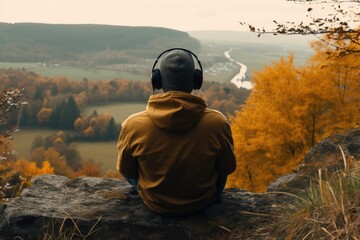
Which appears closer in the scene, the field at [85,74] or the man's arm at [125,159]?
the man's arm at [125,159]

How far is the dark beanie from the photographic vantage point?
→ 3.71 metres

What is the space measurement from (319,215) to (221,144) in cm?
117

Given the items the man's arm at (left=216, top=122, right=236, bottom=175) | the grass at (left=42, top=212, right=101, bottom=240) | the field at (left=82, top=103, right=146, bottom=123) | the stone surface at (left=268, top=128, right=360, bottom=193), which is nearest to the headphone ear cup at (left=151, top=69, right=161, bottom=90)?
the man's arm at (left=216, top=122, right=236, bottom=175)

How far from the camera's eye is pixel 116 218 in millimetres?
4215

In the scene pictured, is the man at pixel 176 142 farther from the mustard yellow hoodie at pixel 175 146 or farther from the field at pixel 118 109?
the field at pixel 118 109

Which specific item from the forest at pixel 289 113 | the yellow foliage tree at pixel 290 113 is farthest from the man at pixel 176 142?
the yellow foliage tree at pixel 290 113

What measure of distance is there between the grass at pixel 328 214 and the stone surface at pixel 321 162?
1413mm

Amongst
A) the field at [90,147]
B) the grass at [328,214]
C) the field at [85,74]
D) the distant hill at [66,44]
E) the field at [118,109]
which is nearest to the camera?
the grass at [328,214]

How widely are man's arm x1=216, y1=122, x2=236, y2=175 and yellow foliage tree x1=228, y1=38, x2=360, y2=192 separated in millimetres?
13588

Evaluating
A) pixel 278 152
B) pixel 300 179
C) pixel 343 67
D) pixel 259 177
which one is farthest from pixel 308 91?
pixel 300 179

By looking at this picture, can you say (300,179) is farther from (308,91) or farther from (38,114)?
(38,114)

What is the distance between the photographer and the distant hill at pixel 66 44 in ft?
592

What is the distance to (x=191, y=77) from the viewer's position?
3826mm

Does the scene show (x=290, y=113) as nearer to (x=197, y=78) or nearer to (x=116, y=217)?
(x=197, y=78)
